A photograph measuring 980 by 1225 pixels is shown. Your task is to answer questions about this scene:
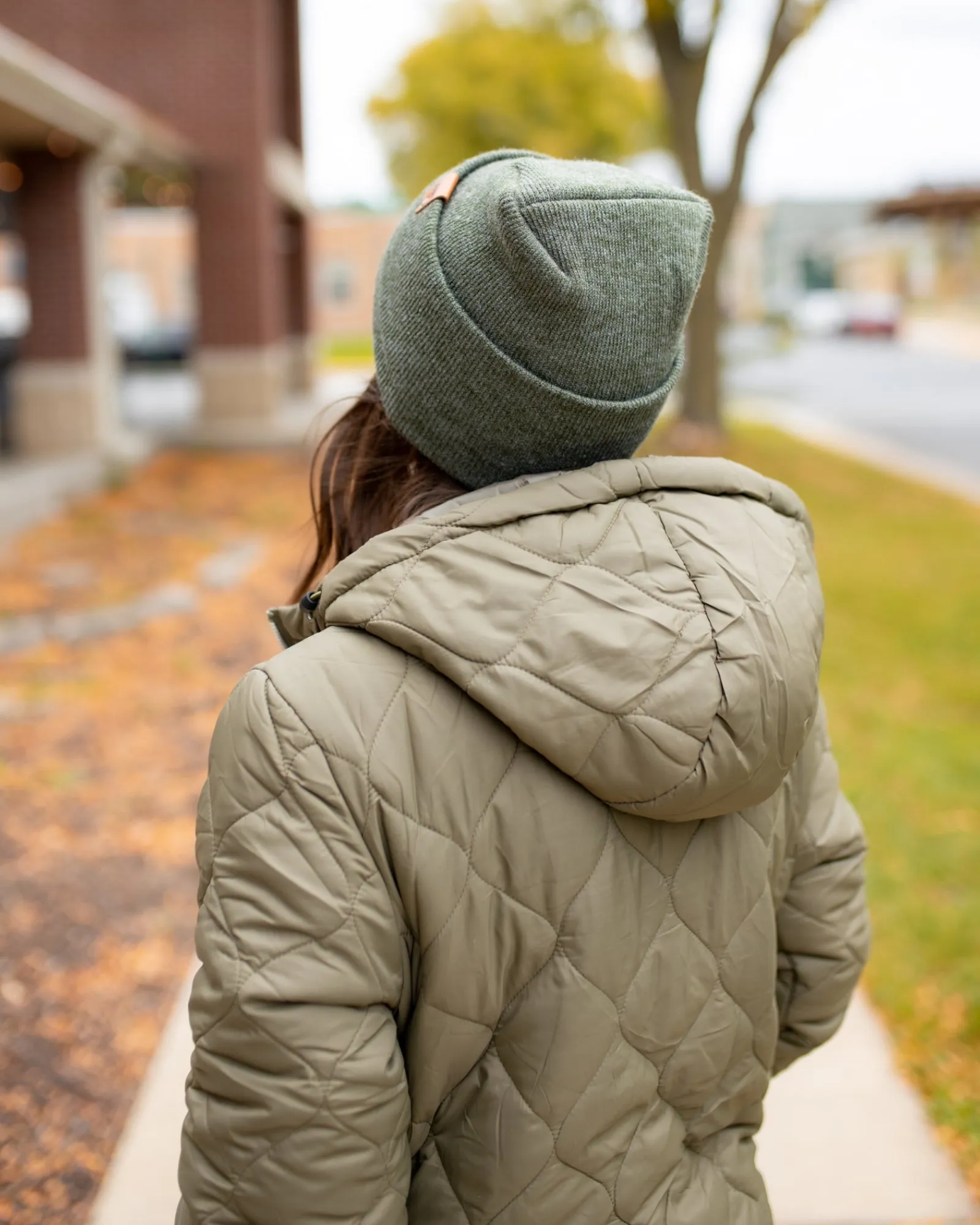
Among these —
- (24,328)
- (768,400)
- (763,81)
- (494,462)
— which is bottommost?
(768,400)

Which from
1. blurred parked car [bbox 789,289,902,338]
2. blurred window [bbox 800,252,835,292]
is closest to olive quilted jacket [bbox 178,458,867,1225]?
blurred parked car [bbox 789,289,902,338]

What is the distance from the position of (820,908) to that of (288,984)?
81 cm

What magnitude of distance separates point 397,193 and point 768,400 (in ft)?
99.1

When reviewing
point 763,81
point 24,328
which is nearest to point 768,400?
point 763,81

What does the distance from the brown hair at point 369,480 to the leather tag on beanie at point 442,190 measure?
8.3 inches

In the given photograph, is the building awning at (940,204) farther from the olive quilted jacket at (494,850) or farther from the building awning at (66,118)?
the olive quilted jacket at (494,850)

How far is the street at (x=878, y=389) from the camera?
17.8 meters

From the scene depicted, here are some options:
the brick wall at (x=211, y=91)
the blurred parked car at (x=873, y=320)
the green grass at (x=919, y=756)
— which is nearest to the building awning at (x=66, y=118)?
the brick wall at (x=211, y=91)

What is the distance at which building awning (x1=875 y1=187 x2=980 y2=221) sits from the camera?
20516mm

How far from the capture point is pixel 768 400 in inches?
951

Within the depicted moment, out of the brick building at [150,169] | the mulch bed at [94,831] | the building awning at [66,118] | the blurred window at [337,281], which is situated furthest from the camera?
the blurred window at [337,281]

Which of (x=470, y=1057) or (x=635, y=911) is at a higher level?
(x=635, y=911)

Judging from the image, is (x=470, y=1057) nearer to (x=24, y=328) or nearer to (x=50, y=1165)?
(x=50, y=1165)

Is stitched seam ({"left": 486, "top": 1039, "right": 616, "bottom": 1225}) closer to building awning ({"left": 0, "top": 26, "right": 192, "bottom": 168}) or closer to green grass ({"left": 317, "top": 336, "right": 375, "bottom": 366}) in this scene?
building awning ({"left": 0, "top": 26, "right": 192, "bottom": 168})
